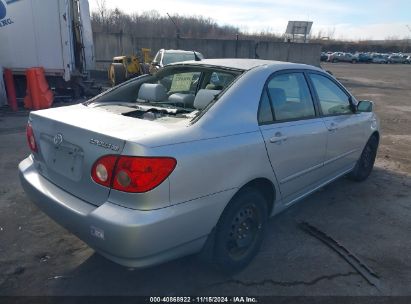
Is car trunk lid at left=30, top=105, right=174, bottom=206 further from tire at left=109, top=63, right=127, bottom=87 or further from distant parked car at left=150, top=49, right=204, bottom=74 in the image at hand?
tire at left=109, top=63, right=127, bottom=87

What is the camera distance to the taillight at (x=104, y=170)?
2186mm

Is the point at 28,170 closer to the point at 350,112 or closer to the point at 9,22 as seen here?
the point at 350,112

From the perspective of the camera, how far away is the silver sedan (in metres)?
2.15

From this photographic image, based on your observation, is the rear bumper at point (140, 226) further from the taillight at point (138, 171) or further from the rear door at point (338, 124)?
the rear door at point (338, 124)

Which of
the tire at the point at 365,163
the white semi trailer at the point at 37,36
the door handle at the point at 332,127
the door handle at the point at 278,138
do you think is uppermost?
the white semi trailer at the point at 37,36

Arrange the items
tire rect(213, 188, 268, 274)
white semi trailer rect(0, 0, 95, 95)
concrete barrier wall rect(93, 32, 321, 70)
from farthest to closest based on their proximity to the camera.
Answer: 1. concrete barrier wall rect(93, 32, 321, 70)
2. white semi trailer rect(0, 0, 95, 95)
3. tire rect(213, 188, 268, 274)

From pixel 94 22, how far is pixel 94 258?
4283cm

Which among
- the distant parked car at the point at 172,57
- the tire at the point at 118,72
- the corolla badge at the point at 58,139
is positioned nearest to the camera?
the corolla badge at the point at 58,139

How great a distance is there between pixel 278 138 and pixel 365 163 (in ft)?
8.89

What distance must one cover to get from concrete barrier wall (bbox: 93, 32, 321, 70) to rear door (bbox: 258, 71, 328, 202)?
24920mm

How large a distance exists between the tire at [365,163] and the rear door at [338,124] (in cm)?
37

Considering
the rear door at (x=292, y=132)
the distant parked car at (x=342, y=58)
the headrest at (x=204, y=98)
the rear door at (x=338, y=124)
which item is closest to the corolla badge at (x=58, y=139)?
the headrest at (x=204, y=98)

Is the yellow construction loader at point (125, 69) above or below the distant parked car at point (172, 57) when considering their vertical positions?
below

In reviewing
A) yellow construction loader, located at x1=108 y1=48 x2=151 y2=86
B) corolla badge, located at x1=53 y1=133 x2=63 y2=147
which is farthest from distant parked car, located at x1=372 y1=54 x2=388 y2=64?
corolla badge, located at x1=53 y1=133 x2=63 y2=147
